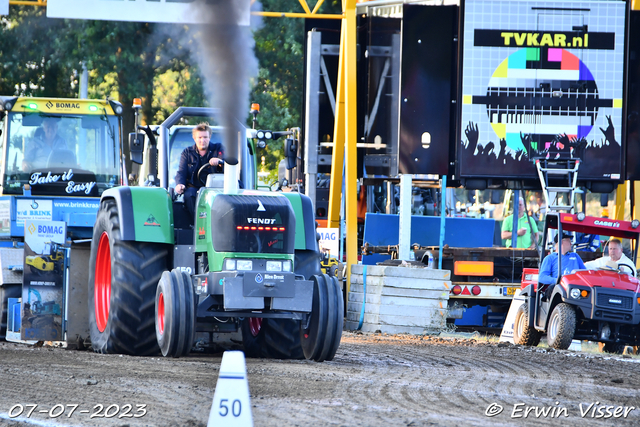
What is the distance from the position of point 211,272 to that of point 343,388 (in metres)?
2.01

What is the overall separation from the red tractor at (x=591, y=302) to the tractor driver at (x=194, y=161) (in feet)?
16.4

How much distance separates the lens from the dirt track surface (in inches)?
236

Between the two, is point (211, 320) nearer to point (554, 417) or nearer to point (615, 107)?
point (554, 417)

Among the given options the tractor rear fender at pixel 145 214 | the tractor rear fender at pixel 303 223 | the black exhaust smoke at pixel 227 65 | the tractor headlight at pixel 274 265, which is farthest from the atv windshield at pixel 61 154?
the tractor headlight at pixel 274 265

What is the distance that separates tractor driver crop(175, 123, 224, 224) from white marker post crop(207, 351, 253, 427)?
185 inches

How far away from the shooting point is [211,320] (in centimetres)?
940

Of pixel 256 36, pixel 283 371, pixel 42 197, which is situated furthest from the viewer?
pixel 256 36

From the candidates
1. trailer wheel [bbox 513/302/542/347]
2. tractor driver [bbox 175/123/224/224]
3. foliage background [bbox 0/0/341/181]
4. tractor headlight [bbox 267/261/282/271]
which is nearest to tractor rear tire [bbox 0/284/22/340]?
tractor driver [bbox 175/123/224/224]

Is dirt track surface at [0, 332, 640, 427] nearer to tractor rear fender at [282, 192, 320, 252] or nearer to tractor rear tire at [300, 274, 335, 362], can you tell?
tractor rear tire at [300, 274, 335, 362]

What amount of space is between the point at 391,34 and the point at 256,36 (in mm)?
10319

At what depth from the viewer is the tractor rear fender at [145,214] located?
30.5ft

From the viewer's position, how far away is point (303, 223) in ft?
31.4

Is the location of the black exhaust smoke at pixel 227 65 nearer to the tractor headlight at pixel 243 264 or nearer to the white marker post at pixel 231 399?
the tractor headlight at pixel 243 264

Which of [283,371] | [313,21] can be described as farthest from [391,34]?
[283,371]
